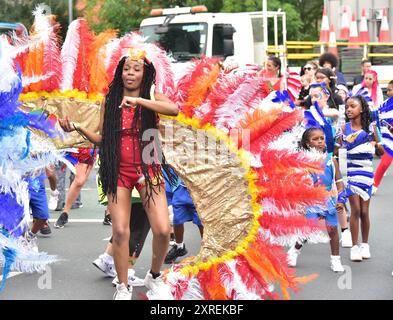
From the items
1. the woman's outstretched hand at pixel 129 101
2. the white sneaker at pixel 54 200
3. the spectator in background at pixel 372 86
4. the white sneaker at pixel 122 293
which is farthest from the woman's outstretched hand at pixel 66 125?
the spectator in background at pixel 372 86

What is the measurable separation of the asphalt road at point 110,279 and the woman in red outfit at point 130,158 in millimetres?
733

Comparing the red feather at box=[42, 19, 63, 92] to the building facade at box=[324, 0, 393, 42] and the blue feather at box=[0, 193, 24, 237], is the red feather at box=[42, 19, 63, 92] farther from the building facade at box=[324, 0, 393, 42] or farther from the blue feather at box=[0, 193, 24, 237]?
the building facade at box=[324, 0, 393, 42]

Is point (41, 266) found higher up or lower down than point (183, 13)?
lower down

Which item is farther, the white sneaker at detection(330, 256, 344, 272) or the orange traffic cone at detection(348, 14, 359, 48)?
the orange traffic cone at detection(348, 14, 359, 48)

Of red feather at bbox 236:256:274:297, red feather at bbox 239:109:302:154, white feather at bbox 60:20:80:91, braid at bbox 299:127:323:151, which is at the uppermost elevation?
white feather at bbox 60:20:80:91

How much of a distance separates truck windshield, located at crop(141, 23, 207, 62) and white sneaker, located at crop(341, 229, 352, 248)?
9.43m

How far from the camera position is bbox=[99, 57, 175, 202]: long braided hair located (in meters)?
6.04

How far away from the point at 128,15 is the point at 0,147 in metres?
19.1

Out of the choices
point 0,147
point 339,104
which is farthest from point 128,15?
point 0,147

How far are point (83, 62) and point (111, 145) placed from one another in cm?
111

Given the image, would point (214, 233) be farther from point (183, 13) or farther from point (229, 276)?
point (183, 13)

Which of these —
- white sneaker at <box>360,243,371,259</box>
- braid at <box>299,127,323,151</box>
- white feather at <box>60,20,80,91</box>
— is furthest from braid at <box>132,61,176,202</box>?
white sneaker at <box>360,243,371,259</box>

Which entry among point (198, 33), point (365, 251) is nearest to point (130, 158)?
point (365, 251)

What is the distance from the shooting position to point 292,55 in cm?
2109
